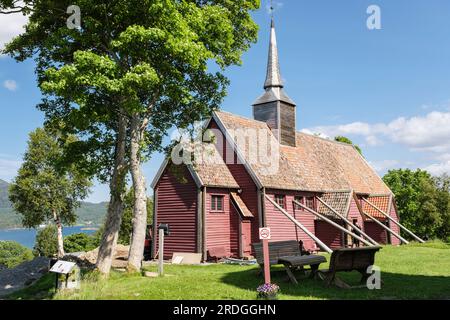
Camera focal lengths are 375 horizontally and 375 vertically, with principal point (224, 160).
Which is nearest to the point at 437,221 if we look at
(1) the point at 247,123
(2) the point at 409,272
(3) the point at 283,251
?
(1) the point at 247,123

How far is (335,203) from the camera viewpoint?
26.8m

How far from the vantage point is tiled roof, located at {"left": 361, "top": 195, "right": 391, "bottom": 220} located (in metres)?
31.9

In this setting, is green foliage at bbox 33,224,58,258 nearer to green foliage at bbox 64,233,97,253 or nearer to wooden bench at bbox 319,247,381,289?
green foliage at bbox 64,233,97,253

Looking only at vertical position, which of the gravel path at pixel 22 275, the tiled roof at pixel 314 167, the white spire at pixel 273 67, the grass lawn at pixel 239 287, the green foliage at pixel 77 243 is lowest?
the green foliage at pixel 77 243

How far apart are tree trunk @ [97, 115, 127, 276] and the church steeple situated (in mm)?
15162

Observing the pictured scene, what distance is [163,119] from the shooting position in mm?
18609

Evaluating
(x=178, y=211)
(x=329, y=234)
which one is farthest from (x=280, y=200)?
(x=178, y=211)

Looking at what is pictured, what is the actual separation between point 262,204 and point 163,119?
8.26 metres

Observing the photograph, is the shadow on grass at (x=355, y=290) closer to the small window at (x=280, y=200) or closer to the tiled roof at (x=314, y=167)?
the tiled roof at (x=314, y=167)

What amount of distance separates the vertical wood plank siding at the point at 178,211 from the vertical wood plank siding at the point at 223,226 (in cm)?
85

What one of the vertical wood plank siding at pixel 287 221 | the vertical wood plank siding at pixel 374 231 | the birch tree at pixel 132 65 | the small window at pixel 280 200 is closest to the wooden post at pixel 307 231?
the vertical wood plank siding at pixel 287 221

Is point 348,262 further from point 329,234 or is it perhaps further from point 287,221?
point 329,234

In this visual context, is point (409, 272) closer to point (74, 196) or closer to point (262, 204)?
point (262, 204)

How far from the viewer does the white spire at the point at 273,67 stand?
30.3 metres
